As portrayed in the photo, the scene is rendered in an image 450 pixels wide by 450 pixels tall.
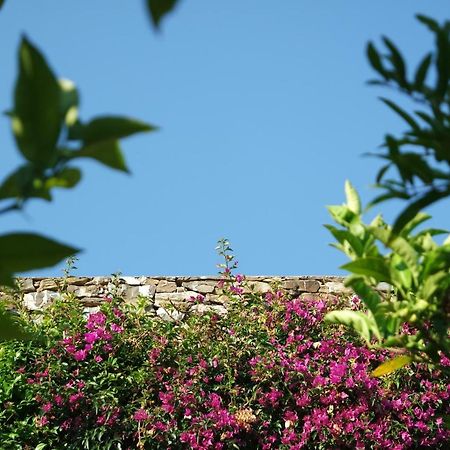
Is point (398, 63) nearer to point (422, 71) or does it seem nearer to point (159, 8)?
point (422, 71)

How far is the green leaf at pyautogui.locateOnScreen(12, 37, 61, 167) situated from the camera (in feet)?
2.01

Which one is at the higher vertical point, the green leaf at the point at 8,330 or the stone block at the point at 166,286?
the stone block at the point at 166,286

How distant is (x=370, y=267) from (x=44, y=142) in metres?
0.90

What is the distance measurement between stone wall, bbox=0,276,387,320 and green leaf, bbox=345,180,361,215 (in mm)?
4620

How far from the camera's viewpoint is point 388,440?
528cm

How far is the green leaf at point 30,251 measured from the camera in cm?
73

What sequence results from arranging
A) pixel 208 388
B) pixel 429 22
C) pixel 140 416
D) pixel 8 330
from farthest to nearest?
pixel 208 388 < pixel 140 416 < pixel 429 22 < pixel 8 330

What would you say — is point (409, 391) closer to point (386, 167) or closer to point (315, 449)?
point (315, 449)

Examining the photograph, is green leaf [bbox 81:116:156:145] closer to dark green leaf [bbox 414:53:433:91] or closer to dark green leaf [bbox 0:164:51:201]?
dark green leaf [bbox 0:164:51:201]

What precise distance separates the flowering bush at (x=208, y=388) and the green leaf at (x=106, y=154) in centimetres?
457

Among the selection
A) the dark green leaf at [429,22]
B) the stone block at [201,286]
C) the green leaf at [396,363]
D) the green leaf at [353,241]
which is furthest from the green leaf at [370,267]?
the stone block at [201,286]

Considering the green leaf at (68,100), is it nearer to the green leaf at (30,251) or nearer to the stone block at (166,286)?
the green leaf at (30,251)

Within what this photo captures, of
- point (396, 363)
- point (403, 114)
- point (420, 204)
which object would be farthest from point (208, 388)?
point (420, 204)

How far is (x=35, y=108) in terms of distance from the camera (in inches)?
25.2
